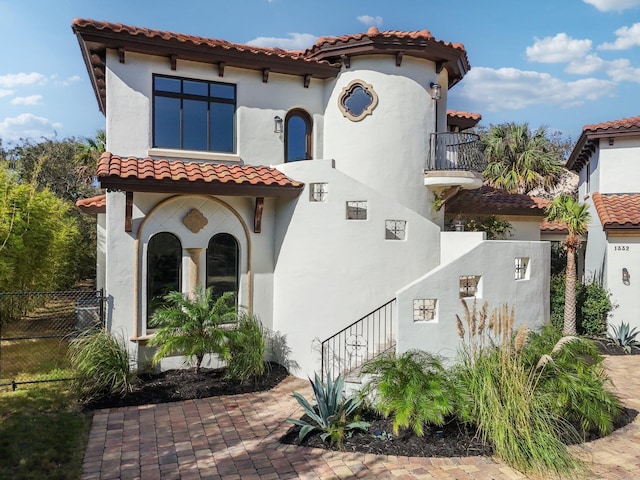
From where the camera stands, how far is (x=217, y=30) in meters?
14.6

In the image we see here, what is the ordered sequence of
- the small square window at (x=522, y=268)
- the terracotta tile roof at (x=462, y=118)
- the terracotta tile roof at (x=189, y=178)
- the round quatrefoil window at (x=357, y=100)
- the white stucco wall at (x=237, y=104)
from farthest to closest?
the terracotta tile roof at (x=462, y=118) < the round quatrefoil window at (x=357, y=100) < the small square window at (x=522, y=268) < the white stucco wall at (x=237, y=104) < the terracotta tile roof at (x=189, y=178)

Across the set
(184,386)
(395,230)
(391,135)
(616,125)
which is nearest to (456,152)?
(391,135)

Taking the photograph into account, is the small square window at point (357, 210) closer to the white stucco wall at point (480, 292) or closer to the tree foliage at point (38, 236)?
the white stucco wall at point (480, 292)

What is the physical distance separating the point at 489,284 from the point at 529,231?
780 cm

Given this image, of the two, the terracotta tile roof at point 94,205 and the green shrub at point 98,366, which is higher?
the terracotta tile roof at point 94,205

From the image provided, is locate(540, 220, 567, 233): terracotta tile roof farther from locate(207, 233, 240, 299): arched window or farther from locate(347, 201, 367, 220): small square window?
locate(207, 233, 240, 299): arched window

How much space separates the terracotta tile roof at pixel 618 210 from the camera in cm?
1501

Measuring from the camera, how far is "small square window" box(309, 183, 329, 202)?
467 inches

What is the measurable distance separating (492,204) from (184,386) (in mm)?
11815

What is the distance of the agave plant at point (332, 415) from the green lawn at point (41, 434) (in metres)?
3.55

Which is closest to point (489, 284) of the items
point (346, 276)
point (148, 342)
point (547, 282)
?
point (547, 282)

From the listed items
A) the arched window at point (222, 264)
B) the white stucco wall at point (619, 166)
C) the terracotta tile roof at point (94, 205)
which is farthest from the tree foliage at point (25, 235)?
the white stucco wall at point (619, 166)

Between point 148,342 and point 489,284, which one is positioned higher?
point 489,284

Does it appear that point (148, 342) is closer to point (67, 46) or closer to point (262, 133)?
point (262, 133)
